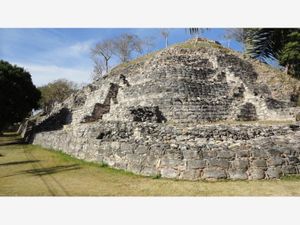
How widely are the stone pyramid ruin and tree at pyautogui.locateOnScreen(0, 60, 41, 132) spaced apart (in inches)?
105

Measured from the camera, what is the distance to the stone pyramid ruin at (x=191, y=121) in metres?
11.1

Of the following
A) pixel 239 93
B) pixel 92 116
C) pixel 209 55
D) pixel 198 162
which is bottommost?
pixel 198 162

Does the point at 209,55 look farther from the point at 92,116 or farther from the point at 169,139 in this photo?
the point at 169,139

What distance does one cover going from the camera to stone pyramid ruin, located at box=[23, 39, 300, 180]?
11070 millimetres

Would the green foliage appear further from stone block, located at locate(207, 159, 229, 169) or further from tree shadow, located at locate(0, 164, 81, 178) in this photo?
tree shadow, located at locate(0, 164, 81, 178)

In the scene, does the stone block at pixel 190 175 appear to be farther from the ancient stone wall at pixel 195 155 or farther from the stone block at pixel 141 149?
the stone block at pixel 141 149

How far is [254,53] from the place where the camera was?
1281 inches

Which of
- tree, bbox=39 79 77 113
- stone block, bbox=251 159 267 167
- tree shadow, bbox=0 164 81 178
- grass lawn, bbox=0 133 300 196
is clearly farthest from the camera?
tree, bbox=39 79 77 113

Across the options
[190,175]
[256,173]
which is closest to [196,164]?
[190,175]

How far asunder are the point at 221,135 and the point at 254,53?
64.5ft

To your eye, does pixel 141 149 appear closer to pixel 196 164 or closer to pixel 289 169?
pixel 196 164

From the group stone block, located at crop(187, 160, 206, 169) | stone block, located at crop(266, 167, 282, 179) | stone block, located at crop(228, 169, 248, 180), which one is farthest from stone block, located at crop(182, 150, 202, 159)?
stone block, located at crop(266, 167, 282, 179)

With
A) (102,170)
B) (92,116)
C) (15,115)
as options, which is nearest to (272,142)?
(102,170)
